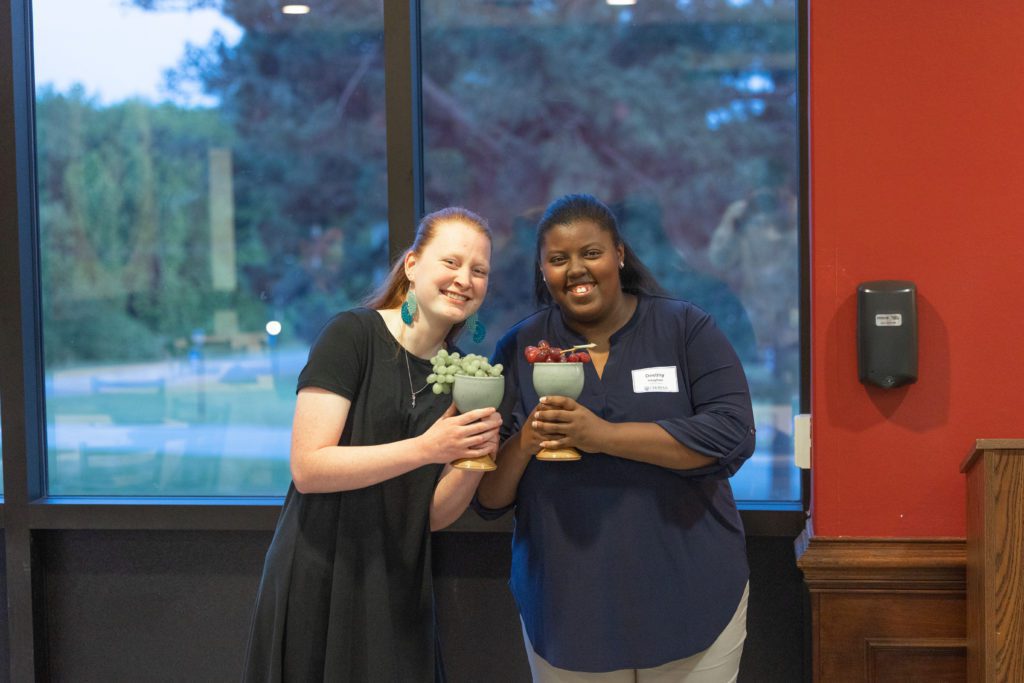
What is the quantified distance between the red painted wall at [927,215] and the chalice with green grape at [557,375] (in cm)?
71

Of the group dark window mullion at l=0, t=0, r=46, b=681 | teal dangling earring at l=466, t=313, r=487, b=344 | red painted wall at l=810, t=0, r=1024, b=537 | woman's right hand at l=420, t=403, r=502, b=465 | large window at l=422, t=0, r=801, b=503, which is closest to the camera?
woman's right hand at l=420, t=403, r=502, b=465

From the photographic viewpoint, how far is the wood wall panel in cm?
208

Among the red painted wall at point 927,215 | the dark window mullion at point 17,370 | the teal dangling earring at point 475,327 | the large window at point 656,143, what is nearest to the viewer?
the teal dangling earring at point 475,327

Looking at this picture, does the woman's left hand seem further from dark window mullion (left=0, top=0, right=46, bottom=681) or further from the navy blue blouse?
dark window mullion (left=0, top=0, right=46, bottom=681)

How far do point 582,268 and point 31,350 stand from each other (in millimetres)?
1916

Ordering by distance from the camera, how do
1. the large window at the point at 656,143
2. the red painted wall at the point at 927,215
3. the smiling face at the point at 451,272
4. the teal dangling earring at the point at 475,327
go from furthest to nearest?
1. the large window at the point at 656,143
2. the red painted wall at the point at 927,215
3. the teal dangling earring at the point at 475,327
4. the smiling face at the point at 451,272

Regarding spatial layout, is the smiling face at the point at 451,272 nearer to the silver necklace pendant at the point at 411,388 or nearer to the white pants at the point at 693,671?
the silver necklace pendant at the point at 411,388

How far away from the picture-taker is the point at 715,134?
2709 millimetres

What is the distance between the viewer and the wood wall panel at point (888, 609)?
2.08 m

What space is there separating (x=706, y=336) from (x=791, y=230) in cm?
92

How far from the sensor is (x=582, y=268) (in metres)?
1.88

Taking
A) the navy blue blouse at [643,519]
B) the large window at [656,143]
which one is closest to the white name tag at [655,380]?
the navy blue blouse at [643,519]

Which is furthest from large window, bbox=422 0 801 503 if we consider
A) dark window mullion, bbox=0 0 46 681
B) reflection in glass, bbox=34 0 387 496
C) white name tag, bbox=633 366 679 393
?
dark window mullion, bbox=0 0 46 681

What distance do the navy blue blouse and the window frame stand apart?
85 centimetres
